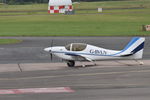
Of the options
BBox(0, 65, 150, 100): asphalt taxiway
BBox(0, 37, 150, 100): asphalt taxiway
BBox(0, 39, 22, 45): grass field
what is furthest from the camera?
BBox(0, 39, 22, 45): grass field

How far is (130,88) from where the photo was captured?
1773 centimetres

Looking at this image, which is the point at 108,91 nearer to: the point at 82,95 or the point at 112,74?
the point at 82,95

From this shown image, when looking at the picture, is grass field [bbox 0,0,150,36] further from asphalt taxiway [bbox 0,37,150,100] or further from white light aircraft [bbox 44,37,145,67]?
white light aircraft [bbox 44,37,145,67]

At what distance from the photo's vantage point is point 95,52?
26.6 meters

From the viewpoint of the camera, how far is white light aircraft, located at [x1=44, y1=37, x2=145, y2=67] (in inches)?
1030

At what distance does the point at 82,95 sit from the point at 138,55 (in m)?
10.9

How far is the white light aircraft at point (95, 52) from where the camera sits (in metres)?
26.2

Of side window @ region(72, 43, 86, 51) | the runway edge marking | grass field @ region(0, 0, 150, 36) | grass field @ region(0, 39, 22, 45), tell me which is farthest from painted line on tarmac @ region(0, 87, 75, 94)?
grass field @ region(0, 0, 150, 36)

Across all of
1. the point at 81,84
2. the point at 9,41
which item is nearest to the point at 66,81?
the point at 81,84

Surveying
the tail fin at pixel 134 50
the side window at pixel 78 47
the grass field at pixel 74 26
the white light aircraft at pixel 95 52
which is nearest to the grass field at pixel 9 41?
the grass field at pixel 74 26

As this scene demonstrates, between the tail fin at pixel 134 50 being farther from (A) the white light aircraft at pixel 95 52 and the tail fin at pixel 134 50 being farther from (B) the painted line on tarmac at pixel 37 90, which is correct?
(B) the painted line on tarmac at pixel 37 90

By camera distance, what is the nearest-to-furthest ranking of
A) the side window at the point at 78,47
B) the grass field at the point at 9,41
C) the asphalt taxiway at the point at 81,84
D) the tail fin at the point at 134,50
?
the asphalt taxiway at the point at 81,84 → the tail fin at the point at 134,50 → the side window at the point at 78,47 → the grass field at the point at 9,41

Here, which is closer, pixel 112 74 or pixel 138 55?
pixel 112 74

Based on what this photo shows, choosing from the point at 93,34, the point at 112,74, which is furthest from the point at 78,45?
the point at 93,34
